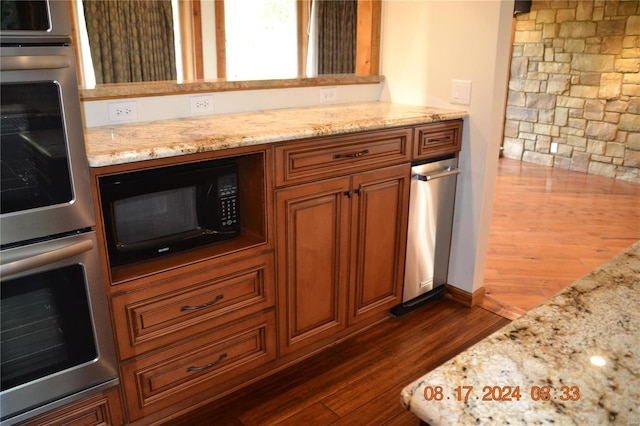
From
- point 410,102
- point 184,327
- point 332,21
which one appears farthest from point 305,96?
point 332,21

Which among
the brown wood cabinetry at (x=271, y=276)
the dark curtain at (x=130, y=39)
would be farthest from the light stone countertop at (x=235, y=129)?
the dark curtain at (x=130, y=39)

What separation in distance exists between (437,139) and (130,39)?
11.7 ft

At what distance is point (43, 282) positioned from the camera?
1498 millimetres

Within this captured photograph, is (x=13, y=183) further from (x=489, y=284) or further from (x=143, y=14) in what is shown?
(x=143, y=14)

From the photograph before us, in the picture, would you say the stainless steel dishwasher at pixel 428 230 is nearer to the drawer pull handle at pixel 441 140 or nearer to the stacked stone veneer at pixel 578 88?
the drawer pull handle at pixel 441 140

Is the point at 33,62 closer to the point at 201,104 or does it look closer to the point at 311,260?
the point at 201,104

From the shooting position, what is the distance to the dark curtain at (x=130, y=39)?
475cm

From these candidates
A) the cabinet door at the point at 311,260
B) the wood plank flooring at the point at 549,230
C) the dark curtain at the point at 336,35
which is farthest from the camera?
the dark curtain at the point at 336,35

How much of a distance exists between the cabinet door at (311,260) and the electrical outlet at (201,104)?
64cm

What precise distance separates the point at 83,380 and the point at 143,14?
4.17 metres

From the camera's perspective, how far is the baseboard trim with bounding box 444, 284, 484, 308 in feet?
9.45

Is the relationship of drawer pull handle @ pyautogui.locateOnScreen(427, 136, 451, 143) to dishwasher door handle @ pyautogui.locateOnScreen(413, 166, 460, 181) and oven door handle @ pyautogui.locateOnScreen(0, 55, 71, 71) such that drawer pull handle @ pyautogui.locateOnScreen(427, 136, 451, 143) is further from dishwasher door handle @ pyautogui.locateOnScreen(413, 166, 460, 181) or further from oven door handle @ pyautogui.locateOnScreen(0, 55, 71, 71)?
oven door handle @ pyautogui.locateOnScreen(0, 55, 71, 71)

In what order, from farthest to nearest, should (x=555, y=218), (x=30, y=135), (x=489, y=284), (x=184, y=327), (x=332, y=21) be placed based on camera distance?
(x=332, y=21)
(x=555, y=218)
(x=489, y=284)
(x=184, y=327)
(x=30, y=135)

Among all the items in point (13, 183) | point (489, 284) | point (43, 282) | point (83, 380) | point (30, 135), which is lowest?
point (489, 284)
